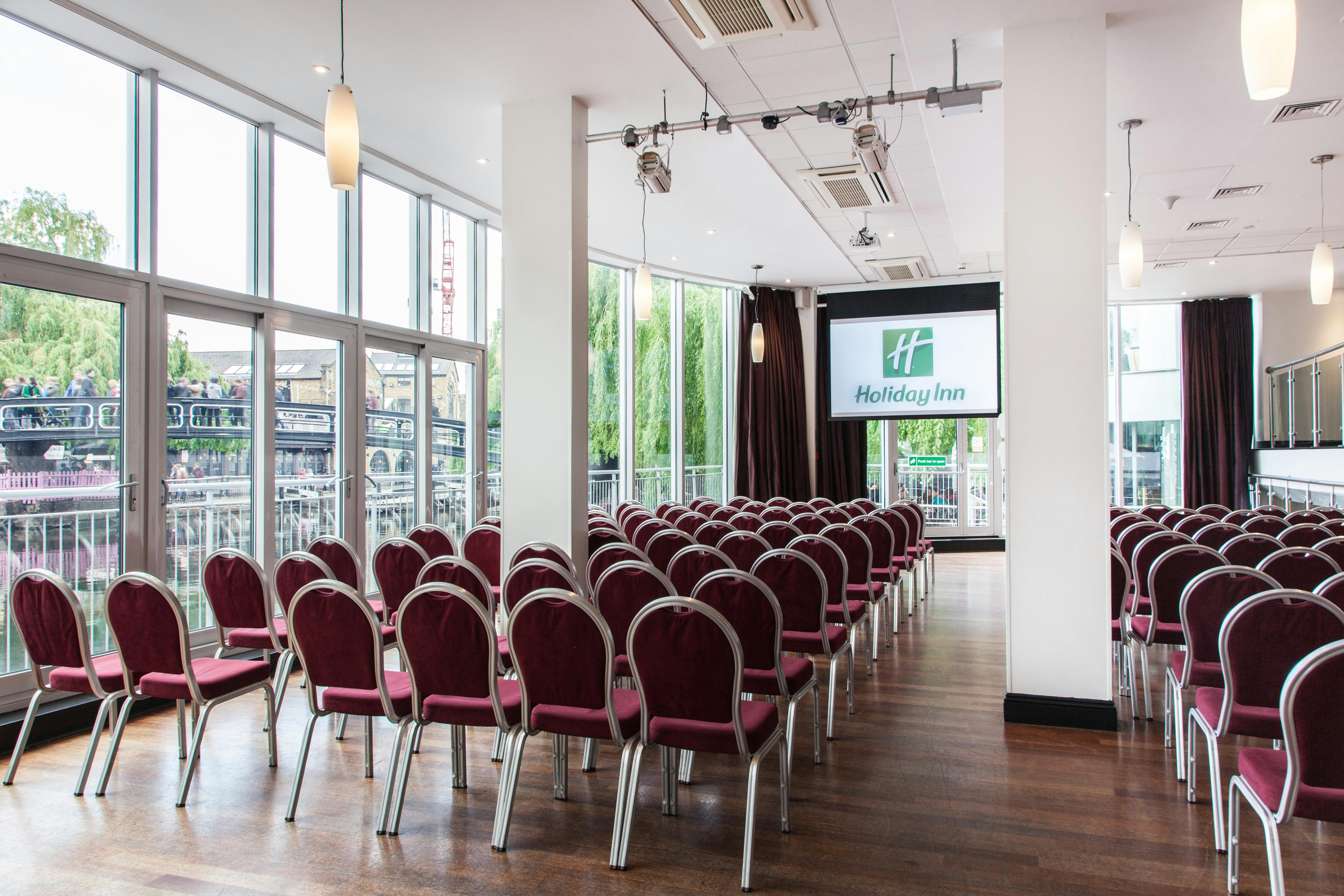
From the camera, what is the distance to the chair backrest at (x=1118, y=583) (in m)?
4.27

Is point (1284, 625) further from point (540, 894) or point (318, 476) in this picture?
point (318, 476)

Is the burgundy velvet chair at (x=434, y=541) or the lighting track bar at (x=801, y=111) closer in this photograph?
the lighting track bar at (x=801, y=111)

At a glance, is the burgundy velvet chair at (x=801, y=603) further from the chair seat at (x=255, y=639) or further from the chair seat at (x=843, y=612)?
the chair seat at (x=255, y=639)

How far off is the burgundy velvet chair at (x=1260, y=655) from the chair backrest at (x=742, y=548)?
7.32 ft

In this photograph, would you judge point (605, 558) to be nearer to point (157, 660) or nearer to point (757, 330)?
point (157, 660)

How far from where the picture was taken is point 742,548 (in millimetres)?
4625

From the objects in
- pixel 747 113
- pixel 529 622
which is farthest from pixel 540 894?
pixel 747 113

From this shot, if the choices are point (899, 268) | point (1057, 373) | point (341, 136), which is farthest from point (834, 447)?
point (341, 136)

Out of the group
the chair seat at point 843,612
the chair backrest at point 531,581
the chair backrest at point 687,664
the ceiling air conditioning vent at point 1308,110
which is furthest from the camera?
the ceiling air conditioning vent at point 1308,110

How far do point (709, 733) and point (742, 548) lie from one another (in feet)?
6.69

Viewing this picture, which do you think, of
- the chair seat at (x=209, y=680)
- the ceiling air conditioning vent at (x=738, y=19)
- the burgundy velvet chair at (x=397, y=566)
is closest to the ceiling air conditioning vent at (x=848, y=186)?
the ceiling air conditioning vent at (x=738, y=19)

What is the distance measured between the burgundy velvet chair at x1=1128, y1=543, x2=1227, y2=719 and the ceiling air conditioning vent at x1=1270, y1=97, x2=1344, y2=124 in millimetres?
3315

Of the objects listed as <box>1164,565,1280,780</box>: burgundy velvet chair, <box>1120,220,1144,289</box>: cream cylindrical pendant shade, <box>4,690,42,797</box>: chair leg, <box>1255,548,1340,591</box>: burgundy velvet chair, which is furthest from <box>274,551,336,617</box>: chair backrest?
<box>1120,220,1144,289</box>: cream cylindrical pendant shade

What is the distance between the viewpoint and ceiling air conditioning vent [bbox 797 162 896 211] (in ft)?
21.2
